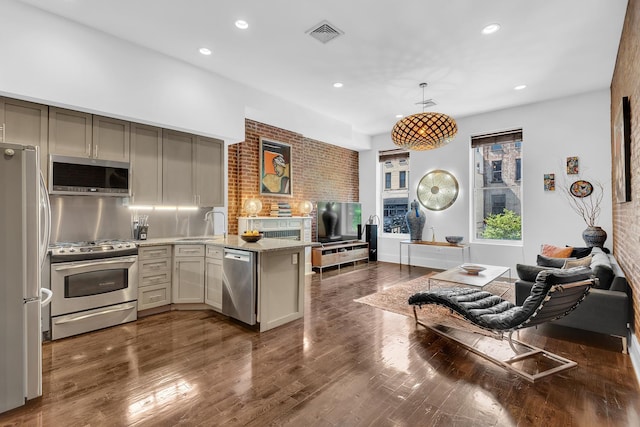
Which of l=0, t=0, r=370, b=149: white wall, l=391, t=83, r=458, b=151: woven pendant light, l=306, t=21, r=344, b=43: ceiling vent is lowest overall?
l=391, t=83, r=458, b=151: woven pendant light

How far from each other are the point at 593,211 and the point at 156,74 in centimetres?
661

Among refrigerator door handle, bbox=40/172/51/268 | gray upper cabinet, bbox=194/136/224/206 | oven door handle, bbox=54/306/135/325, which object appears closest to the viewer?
refrigerator door handle, bbox=40/172/51/268

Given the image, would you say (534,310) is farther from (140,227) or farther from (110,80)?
(110,80)

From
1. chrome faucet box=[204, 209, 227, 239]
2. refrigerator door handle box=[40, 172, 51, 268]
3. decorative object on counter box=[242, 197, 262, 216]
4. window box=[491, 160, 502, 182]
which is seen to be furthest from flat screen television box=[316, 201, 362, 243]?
refrigerator door handle box=[40, 172, 51, 268]

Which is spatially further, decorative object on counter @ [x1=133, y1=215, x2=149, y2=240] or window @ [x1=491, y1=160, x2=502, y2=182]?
window @ [x1=491, y1=160, x2=502, y2=182]

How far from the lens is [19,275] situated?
6.80 ft

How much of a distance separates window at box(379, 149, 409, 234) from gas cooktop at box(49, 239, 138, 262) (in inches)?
225

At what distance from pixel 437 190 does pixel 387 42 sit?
3.93 meters

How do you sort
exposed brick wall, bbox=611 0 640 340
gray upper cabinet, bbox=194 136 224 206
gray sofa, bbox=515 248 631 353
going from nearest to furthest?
exposed brick wall, bbox=611 0 640 340, gray sofa, bbox=515 248 631 353, gray upper cabinet, bbox=194 136 224 206

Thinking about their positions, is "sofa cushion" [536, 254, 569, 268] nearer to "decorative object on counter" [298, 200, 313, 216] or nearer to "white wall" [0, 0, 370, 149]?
"decorative object on counter" [298, 200, 313, 216]

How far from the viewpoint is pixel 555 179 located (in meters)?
5.32

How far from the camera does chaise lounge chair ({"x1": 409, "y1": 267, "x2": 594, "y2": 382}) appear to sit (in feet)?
7.68

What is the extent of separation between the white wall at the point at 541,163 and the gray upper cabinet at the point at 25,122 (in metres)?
6.35

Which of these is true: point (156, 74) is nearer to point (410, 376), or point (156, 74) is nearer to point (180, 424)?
point (180, 424)
